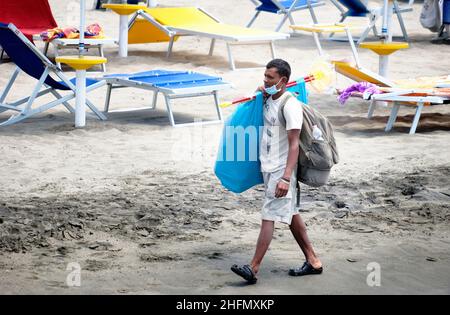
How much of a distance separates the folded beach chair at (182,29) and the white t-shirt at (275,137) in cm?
709

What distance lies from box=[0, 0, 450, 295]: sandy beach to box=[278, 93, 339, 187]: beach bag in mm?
548

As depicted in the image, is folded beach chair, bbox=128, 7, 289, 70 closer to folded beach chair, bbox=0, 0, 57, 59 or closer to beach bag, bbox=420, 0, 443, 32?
folded beach chair, bbox=0, 0, 57, 59

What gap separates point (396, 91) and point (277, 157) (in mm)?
4394

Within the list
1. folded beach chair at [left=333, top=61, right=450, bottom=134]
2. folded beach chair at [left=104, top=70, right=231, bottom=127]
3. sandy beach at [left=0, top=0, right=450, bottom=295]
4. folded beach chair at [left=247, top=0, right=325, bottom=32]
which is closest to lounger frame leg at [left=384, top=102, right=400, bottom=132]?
folded beach chair at [left=333, top=61, right=450, bottom=134]

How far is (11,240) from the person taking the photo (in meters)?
5.97

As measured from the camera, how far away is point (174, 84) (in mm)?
9602

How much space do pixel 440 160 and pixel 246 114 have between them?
3.07 metres

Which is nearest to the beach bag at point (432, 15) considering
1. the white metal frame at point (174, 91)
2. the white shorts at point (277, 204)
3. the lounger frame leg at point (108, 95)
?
the white metal frame at point (174, 91)

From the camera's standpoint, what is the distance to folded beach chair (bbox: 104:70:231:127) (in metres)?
9.46

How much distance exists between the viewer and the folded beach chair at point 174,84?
946 cm

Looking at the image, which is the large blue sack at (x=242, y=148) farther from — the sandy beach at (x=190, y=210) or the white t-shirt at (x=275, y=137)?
the sandy beach at (x=190, y=210)

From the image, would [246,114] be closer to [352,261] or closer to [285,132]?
[285,132]

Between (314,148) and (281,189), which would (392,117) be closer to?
(314,148)
